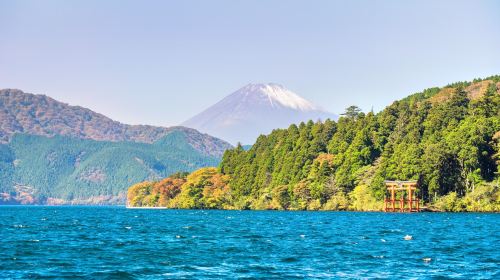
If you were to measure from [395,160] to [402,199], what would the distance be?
1224 cm

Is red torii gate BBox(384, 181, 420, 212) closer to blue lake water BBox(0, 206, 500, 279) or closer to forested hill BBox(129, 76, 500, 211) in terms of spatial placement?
forested hill BBox(129, 76, 500, 211)

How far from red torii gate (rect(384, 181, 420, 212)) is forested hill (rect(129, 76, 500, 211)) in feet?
8.52

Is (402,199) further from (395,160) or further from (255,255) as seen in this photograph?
(255,255)

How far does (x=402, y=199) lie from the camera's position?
144000 millimetres

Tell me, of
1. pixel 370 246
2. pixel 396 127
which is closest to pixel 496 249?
pixel 370 246

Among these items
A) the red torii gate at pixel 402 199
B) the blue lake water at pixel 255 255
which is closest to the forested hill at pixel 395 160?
the red torii gate at pixel 402 199

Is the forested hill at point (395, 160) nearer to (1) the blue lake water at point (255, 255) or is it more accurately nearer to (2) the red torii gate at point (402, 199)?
(2) the red torii gate at point (402, 199)

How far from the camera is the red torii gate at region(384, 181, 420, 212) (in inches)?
5559

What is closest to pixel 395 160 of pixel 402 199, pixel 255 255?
pixel 402 199

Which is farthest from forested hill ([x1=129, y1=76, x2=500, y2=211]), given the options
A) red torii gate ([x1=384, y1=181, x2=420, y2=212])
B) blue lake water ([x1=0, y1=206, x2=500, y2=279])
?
blue lake water ([x1=0, y1=206, x2=500, y2=279])

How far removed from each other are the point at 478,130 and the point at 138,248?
95.2m

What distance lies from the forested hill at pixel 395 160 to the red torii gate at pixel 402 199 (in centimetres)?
260

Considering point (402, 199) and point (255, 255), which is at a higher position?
point (402, 199)

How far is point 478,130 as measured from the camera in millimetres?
142375
